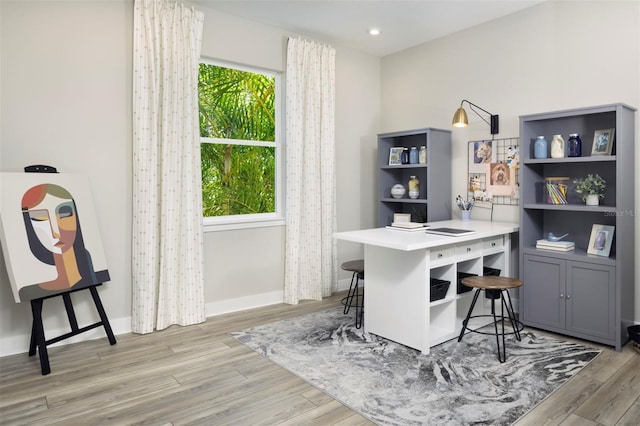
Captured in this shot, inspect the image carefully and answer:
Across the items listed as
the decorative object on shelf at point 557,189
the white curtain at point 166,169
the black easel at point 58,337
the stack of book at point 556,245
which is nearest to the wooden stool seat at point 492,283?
the stack of book at point 556,245

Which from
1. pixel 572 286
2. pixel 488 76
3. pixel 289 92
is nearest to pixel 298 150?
pixel 289 92

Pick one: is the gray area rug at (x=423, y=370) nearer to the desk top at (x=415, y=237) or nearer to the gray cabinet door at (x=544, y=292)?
the gray cabinet door at (x=544, y=292)

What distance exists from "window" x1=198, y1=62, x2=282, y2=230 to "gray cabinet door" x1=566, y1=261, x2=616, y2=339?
2.65m

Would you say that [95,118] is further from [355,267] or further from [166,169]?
[355,267]

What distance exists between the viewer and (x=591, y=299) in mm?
3137

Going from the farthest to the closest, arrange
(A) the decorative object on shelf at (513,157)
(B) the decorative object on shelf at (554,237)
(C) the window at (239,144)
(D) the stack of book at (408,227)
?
(C) the window at (239,144), (A) the decorative object on shelf at (513,157), (B) the decorative object on shelf at (554,237), (D) the stack of book at (408,227)

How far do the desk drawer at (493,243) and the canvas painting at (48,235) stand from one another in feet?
9.62

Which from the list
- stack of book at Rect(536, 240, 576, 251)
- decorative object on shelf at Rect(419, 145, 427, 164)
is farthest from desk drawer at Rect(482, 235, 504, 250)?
decorative object on shelf at Rect(419, 145, 427, 164)

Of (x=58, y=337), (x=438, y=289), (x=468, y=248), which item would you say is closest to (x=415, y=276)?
(x=438, y=289)

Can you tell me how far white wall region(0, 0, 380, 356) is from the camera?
3.00m

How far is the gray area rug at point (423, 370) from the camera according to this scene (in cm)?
227

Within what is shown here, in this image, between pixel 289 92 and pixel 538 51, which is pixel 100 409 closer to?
pixel 289 92

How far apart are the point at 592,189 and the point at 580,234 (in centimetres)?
46

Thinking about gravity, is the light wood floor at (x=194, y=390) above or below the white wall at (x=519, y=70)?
below
